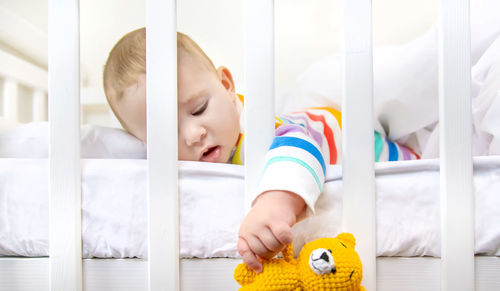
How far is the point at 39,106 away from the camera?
1.42 meters

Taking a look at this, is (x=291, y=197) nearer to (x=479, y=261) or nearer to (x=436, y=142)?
(x=479, y=261)

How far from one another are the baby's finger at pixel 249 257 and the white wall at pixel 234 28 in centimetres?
109

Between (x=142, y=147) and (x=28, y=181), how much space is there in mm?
282

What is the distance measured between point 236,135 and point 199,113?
89mm

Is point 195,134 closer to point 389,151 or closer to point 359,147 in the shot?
point 359,147

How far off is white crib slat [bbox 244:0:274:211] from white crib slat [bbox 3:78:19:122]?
932 mm

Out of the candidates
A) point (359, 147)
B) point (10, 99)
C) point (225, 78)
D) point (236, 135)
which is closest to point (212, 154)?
point (236, 135)

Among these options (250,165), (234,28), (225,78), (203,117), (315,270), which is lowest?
(315,270)

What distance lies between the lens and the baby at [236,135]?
1.73 feet

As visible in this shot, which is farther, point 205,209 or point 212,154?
point 212,154

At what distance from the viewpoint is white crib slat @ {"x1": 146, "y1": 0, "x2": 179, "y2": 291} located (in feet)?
1.95

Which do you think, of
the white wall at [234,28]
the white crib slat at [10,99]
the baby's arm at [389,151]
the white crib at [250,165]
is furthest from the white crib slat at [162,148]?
the white wall at [234,28]

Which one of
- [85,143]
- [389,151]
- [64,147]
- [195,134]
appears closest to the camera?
[64,147]

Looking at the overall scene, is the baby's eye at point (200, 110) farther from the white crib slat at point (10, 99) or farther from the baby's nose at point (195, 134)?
the white crib slat at point (10, 99)
